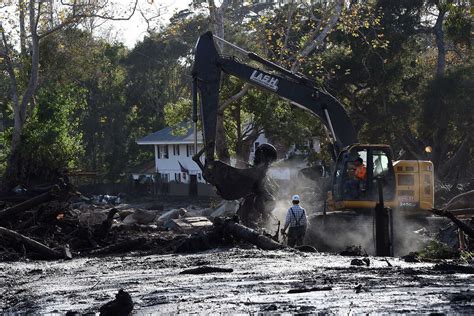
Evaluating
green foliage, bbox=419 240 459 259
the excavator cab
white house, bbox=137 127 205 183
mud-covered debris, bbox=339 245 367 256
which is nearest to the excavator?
the excavator cab

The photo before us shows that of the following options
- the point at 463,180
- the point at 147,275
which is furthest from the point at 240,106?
the point at 147,275

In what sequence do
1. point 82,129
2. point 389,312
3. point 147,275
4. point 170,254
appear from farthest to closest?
1. point 82,129
2. point 170,254
3. point 147,275
4. point 389,312

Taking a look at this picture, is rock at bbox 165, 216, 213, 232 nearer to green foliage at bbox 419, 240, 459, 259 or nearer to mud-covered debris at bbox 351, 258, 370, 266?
green foliage at bbox 419, 240, 459, 259

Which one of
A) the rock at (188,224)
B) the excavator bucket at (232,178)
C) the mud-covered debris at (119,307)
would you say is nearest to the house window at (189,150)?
the rock at (188,224)

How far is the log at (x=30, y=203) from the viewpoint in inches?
892

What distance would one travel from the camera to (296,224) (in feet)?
69.7

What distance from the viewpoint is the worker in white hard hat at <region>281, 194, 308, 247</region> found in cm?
2117

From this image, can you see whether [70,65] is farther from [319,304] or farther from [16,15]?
[319,304]

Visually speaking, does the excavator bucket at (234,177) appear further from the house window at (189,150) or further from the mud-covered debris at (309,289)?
the house window at (189,150)

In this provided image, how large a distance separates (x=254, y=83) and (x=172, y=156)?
5323cm

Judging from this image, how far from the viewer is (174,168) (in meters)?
78.8

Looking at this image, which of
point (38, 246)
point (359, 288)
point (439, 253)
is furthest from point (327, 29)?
point (359, 288)

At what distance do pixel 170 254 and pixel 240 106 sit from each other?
23070mm

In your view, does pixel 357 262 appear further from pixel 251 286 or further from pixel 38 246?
pixel 38 246
